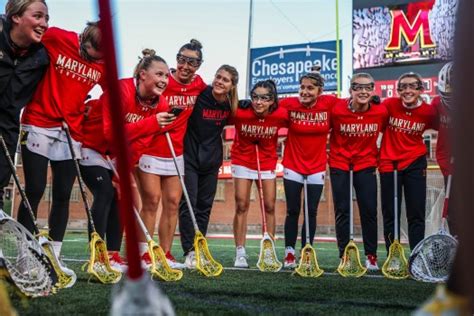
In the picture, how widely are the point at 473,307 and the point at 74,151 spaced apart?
→ 3.35 m

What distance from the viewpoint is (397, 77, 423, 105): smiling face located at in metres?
5.11

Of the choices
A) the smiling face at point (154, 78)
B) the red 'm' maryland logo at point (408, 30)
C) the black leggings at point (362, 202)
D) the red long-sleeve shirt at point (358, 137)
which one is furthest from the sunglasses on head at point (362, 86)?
the red 'm' maryland logo at point (408, 30)

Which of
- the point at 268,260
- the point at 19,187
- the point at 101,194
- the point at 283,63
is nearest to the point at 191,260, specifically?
the point at 268,260

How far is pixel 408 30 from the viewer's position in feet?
87.4

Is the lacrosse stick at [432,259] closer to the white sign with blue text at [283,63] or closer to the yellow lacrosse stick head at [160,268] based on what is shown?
the yellow lacrosse stick head at [160,268]

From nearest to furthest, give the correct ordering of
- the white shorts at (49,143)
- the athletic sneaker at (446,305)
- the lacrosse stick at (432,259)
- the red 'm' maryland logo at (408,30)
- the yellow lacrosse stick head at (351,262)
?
1. the athletic sneaker at (446,305)
2. the white shorts at (49,143)
3. the lacrosse stick at (432,259)
4. the yellow lacrosse stick head at (351,262)
5. the red 'm' maryland logo at (408,30)

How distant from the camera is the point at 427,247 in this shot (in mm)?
3943

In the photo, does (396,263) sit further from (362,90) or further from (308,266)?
(362,90)

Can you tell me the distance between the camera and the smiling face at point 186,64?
5.09 meters

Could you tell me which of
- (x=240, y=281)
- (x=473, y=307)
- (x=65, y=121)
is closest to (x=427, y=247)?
(x=240, y=281)

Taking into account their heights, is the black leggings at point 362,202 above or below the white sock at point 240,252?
above

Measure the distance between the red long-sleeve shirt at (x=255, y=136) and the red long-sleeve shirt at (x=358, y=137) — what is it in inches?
23.2

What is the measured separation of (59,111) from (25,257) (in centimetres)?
133

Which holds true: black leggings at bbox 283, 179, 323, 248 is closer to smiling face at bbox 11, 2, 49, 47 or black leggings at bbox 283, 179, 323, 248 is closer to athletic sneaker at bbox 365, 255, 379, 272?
athletic sneaker at bbox 365, 255, 379, 272
